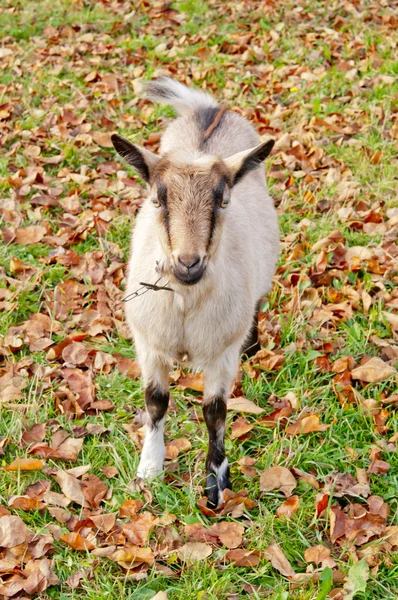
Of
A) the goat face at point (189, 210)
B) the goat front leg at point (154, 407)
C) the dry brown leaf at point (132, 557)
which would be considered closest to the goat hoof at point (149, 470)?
the goat front leg at point (154, 407)

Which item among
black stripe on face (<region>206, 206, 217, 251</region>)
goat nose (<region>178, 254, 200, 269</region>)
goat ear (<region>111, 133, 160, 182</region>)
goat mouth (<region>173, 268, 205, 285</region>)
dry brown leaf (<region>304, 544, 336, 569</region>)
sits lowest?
dry brown leaf (<region>304, 544, 336, 569</region>)

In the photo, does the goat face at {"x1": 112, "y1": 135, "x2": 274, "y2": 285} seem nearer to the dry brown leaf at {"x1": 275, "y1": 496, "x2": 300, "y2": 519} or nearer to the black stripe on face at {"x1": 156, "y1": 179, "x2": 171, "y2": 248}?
the black stripe on face at {"x1": 156, "y1": 179, "x2": 171, "y2": 248}

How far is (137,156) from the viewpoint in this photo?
2967 mm

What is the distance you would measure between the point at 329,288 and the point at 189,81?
3.55m

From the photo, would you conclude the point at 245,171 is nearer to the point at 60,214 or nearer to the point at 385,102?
the point at 60,214

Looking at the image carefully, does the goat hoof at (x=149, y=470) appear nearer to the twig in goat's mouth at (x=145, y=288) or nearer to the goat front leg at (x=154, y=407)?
the goat front leg at (x=154, y=407)

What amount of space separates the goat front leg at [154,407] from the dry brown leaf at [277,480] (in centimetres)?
50

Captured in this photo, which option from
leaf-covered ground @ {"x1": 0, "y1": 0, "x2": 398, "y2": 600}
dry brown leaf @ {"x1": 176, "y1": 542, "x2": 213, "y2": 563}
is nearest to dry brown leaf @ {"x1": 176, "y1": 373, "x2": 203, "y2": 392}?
leaf-covered ground @ {"x1": 0, "y1": 0, "x2": 398, "y2": 600}

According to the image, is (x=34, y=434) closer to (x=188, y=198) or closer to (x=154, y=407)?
(x=154, y=407)

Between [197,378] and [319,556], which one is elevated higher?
[319,556]

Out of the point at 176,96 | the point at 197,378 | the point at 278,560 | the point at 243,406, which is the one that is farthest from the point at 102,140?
the point at 278,560

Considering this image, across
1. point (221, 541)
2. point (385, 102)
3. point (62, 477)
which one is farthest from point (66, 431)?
point (385, 102)

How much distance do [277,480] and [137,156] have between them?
1633mm

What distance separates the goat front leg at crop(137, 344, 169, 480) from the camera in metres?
3.49
